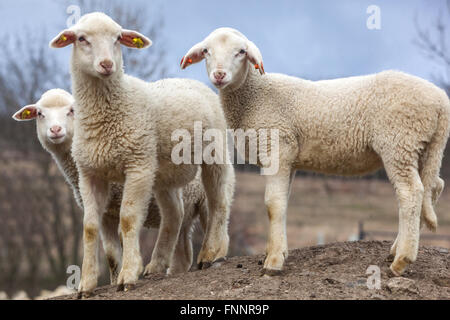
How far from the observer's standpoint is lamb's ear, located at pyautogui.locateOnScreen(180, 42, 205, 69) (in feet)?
21.2

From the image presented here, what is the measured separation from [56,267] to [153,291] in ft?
44.2

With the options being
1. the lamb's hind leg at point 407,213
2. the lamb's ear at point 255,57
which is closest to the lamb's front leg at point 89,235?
the lamb's ear at point 255,57

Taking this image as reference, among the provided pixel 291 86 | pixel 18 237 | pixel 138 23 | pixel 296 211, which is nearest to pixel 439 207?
pixel 296 211

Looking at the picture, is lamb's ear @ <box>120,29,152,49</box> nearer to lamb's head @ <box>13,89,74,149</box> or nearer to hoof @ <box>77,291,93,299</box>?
lamb's head @ <box>13,89,74,149</box>

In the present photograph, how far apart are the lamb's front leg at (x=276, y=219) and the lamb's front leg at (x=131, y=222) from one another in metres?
1.34

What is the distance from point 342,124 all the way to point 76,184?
3682 mm

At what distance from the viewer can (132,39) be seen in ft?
21.2

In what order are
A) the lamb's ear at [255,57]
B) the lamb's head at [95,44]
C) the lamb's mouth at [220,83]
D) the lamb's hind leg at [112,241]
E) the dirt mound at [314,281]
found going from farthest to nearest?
the lamb's hind leg at [112,241] < the lamb's ear at [255,57] < the lamb's mouth at [220,83] < the lamb's head at [95,44] < the dirt mound at [314,281]

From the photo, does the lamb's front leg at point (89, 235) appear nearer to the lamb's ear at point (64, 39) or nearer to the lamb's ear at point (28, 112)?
the lamb's ear at point (64, 39)

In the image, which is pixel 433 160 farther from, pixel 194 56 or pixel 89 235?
pixel 89 235

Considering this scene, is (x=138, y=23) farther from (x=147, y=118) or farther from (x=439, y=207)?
(x=439, y=207)

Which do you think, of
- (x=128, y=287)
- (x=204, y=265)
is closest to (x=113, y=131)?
(x=128, y=287)

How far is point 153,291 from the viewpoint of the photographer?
6.02m

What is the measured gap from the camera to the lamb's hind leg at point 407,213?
5984mm
